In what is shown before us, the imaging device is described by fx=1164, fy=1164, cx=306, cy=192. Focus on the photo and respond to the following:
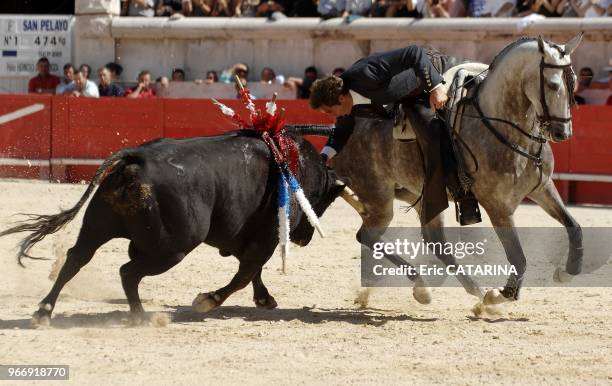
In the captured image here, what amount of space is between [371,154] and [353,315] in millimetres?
1112

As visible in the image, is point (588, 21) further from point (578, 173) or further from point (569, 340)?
point (569, 340)

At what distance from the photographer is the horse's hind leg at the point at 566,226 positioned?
709 cm

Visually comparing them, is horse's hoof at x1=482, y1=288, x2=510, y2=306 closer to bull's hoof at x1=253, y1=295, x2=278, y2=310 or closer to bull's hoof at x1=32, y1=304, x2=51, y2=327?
bull's hoof at x1=253, y1=295, x2=278, y2=310

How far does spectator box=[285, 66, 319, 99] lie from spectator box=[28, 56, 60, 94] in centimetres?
331

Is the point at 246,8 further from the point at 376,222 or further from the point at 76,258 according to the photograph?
the point at 76,258

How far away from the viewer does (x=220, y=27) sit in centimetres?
1588

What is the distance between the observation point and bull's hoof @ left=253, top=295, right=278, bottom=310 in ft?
23.1

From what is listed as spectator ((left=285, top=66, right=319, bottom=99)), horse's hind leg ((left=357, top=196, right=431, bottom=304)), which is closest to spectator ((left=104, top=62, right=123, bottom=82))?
spectator ((left=285, top=66, right=319, bottom=99))

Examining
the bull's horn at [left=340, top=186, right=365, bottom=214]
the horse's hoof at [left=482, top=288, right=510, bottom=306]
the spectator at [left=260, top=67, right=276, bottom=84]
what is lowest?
the horse's hoof at [left=482, top=288, right=510, bottom=306]

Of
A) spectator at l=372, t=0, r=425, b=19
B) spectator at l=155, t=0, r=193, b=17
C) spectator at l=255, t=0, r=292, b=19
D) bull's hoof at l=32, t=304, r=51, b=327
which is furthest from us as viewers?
spectator at l=155, t=0, r=193, b=17

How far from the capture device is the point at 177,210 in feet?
19.8

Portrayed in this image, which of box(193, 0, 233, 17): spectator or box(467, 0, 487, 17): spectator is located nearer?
box(467, 0, 487, 17): spectator

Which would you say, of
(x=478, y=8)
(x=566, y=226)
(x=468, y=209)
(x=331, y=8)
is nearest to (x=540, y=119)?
(x=468, y=209)

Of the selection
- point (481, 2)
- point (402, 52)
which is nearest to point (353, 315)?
point (402, 52)
